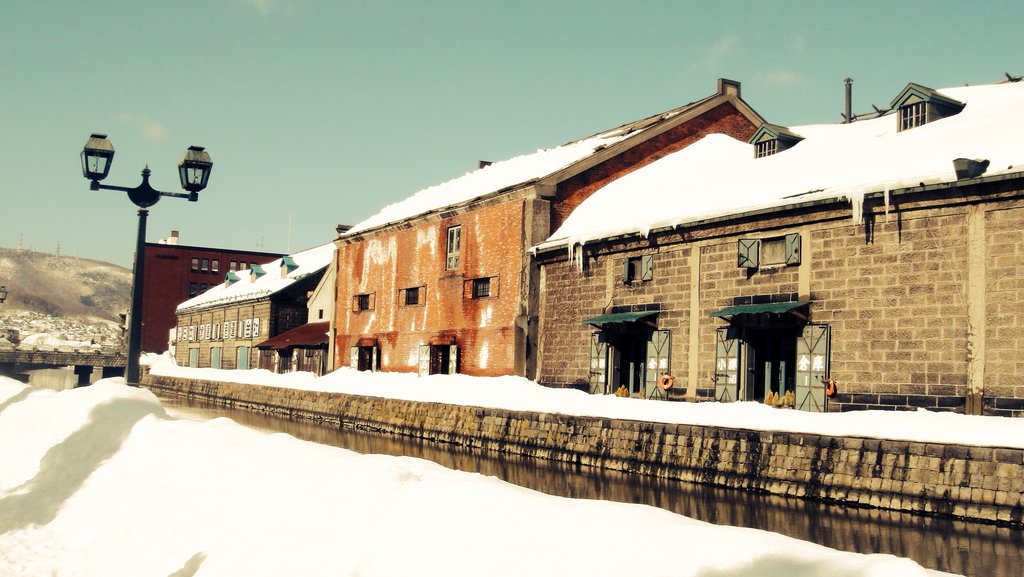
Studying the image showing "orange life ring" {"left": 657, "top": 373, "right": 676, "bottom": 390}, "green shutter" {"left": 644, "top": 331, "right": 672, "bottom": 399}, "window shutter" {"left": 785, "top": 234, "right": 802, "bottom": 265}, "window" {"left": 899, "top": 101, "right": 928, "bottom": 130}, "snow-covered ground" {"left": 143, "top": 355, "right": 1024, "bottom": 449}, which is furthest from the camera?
"green shutter" {"left": 644, "top": 331, "right": 672, "bottom": 399}

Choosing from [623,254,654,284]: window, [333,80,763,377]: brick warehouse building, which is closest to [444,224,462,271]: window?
[333,80,763,377]: brick warehouse building

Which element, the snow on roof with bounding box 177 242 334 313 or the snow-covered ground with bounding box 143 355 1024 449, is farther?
the snow on roof with bounding box 177 242 334 313

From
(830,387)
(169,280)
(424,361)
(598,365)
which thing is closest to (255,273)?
(169,280)

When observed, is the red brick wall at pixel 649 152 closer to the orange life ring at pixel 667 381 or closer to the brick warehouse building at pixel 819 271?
the brick warehouse building at pixel 819 271

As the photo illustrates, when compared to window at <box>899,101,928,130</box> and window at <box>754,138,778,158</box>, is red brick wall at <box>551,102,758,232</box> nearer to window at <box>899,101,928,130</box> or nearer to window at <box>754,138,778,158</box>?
window at <box>754,138,778,158</box>

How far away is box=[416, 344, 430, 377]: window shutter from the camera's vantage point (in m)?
34.9

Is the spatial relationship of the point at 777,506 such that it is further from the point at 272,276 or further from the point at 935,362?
the point at 272,276

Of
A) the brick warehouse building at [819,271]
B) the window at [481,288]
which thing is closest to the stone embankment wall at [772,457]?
the brick warehouse building at [819,271]

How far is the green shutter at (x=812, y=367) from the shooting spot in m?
19.6

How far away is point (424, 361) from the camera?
3519 centimetres

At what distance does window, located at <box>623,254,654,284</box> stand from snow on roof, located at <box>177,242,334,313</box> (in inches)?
1169

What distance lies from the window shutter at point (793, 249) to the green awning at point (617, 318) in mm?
4558

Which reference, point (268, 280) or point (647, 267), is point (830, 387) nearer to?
point (647, 267)

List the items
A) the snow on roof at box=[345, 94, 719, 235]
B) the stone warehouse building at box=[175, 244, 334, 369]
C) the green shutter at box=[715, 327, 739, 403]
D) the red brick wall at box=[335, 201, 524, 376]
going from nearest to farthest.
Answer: the green shutter at box=[715, 327, 739, 403] → the red brick wall at box=[335, 201, 524, 376] → the snow on roof at box=[345, 94, 719, 235] → the stone warehouse building at box=[175, 244, 334, 369]
